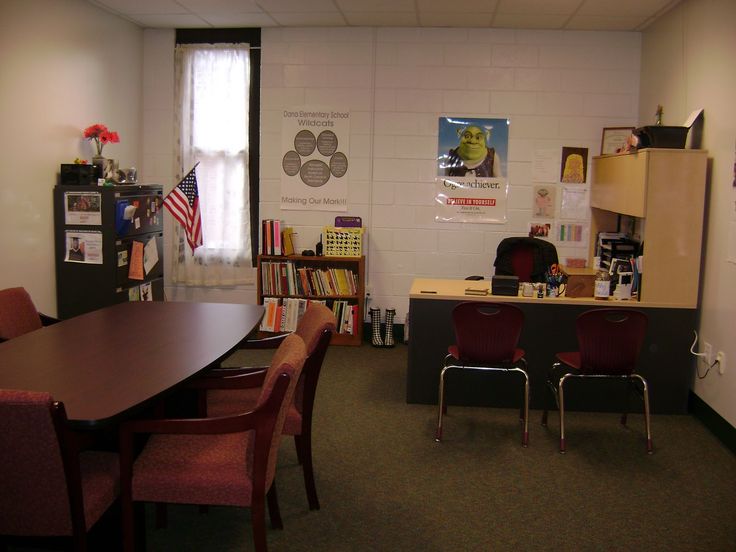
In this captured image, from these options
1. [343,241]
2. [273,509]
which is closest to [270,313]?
[343,241]

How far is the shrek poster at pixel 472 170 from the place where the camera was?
6680mm

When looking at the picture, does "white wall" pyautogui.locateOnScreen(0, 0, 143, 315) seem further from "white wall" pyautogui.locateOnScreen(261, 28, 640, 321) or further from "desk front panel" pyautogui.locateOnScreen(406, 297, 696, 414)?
"desk front panel" pyautogui.locateOnScreen(406, 297, 696, 414)

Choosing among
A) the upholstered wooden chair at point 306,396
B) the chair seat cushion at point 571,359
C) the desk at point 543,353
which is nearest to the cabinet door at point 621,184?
the desk at point 543,353

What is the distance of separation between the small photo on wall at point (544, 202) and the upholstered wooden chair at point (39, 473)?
507 centimetres

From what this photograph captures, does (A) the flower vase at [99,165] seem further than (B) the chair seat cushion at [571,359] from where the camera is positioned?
Yes

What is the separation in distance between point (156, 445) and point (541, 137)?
486 centimetres

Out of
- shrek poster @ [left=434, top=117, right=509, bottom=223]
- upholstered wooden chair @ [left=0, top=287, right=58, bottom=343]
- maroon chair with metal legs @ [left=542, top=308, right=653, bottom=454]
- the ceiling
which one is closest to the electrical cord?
maroon chair with metal legs @ [left=542, top=308, right=653, bottom=454]

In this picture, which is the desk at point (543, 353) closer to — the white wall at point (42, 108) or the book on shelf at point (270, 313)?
the book on shelf at point (270, 313)

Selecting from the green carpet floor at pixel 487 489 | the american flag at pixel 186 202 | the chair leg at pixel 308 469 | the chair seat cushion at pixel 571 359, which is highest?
the american flag at pixel 186 202

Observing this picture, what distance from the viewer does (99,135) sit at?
582cm

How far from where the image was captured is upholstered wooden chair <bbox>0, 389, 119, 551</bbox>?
7.13 ft

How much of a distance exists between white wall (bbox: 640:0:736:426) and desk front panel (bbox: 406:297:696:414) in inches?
7.4

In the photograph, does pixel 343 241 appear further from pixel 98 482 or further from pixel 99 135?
pixel 98 482

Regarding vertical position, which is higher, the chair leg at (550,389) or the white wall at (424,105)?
the white wall at (424,105)
